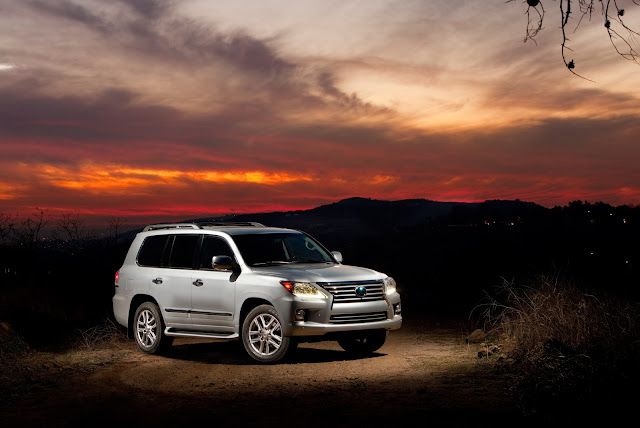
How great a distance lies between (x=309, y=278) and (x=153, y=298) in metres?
3.39

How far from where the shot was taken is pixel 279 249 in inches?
517

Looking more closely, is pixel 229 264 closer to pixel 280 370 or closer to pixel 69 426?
pixel 280 370

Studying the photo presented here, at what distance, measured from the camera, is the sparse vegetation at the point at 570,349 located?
348 inches

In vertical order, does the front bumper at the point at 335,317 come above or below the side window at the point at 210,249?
below

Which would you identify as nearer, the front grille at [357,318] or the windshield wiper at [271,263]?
the front grille at [357,318]

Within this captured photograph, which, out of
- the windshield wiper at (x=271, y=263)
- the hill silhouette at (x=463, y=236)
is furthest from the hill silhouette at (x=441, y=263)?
the windshield wiper at (x=271, y=263)

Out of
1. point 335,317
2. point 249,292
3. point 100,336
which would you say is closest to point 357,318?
point 335,317

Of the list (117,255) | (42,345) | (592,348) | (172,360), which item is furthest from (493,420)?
(117,255)

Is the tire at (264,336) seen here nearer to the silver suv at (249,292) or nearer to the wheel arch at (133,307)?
the silver suv at (249,292)

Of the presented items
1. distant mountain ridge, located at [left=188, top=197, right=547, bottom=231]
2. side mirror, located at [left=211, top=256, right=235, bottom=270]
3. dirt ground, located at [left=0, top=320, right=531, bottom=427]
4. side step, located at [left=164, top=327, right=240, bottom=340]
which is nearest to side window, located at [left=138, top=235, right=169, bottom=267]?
side step, located at [left=164, top=327, right=240, bottom=340]

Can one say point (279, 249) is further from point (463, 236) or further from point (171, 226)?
point (463, 236)

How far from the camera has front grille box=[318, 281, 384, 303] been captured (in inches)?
463

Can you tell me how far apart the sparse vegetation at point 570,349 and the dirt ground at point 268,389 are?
43 cm

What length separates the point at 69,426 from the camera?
26.7 feet
